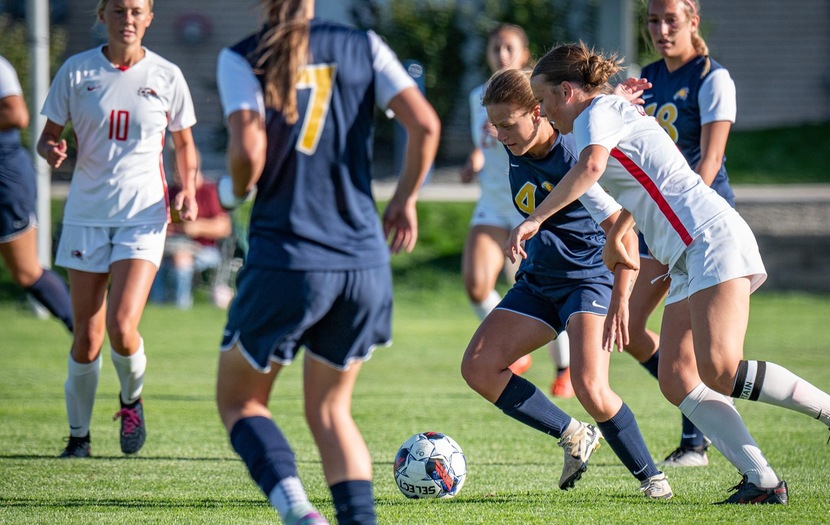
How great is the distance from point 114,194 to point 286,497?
2832 millimetres

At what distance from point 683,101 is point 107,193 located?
9.96ft

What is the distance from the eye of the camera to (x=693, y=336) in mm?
4164

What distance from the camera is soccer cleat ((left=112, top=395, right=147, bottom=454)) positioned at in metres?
5.67

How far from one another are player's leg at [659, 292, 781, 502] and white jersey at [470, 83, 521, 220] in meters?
3.30

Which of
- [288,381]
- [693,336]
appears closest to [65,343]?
[288,381]

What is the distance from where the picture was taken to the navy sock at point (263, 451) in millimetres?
3254

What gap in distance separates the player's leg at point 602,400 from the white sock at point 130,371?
7.81ft

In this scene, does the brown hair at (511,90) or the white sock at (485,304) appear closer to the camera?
the brown hair at (511,90)

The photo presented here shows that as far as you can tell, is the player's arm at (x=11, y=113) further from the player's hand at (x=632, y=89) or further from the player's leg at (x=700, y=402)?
the player's leg at (x=700, y=402)

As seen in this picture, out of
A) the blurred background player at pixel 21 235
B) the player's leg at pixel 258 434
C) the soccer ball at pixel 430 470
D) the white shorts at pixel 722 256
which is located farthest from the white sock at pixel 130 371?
the white shorts at pixel 722 256

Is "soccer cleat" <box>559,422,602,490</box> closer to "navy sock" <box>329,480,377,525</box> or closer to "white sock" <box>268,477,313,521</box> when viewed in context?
"navy sock" <box>329,480,377,525</box>

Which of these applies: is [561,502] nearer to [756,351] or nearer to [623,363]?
[623,363]

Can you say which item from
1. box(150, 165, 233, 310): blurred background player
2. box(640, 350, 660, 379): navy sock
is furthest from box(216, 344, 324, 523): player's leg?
box(150, 165, 233, 310): blurred background player

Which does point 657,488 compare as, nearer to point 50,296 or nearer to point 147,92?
point 147,92
